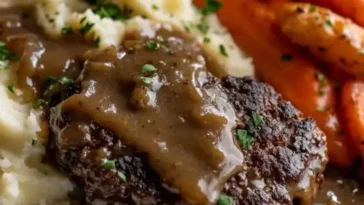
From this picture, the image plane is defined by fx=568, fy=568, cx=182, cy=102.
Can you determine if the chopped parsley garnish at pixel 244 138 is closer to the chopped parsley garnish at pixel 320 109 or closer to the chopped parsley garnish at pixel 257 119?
the chopped parsley garnish at pixel 257 119

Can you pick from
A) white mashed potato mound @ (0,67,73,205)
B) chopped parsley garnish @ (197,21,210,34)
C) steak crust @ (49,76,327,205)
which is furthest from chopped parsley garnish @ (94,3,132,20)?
white mashed potato mound @ (0,67,73,205)

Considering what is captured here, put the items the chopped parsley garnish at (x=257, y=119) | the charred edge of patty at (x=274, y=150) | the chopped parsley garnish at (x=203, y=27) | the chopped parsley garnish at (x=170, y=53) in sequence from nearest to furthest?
the charred edge of patty at (x=274, y=150) → the chopped parsley garnish at (x=257, y=119) → the chopped parsley garnish at (x=170, y=53) → the chopped parsley garnish at (x=203, y=27)

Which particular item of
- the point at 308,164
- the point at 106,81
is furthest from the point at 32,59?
the point at 308,164

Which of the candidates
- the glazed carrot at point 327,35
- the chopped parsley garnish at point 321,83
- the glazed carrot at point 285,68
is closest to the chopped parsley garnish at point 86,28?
the glazed carrot at point 285,68

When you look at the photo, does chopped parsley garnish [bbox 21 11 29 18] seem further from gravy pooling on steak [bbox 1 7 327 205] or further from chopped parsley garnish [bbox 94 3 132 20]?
gravy pooling on steak [bbox 1 7 327 205]

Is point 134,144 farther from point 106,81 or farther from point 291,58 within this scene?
point 291,58

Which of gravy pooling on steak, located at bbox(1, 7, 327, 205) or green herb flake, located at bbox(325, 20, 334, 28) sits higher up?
green herb flake, located at bbox(325, 20, 334, 28)

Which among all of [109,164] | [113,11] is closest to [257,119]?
[109,164]
